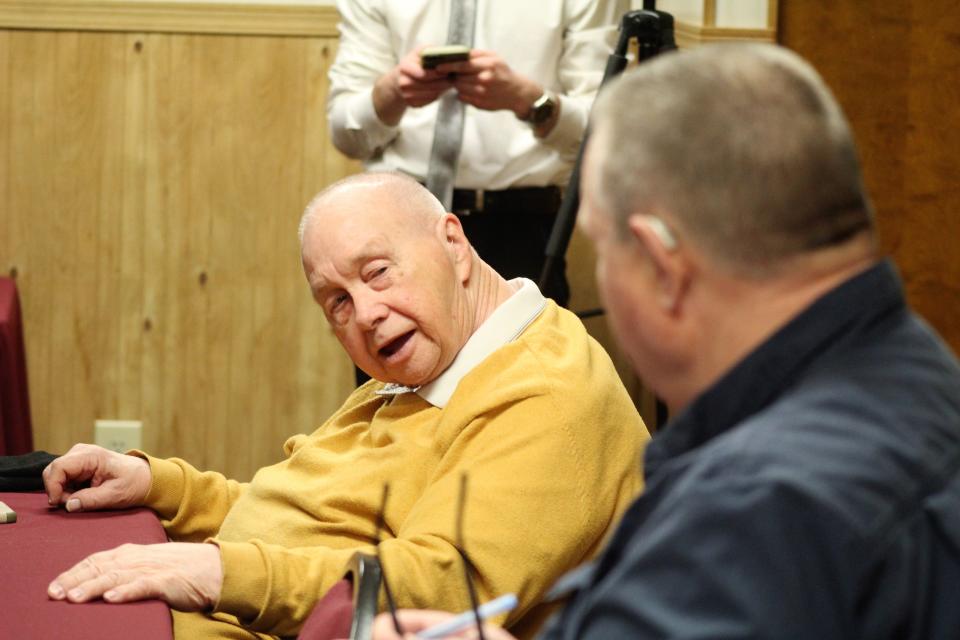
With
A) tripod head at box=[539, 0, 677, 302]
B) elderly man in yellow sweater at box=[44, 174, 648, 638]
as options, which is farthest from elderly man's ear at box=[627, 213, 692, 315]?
tripod head at box=[539, 0, 677, 302]

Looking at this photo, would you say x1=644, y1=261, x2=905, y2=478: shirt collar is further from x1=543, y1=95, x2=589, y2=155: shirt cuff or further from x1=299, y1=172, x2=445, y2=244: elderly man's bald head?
x1=543, y1=95, x2=589, y2=155: shirt cuff

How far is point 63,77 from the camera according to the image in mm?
3857

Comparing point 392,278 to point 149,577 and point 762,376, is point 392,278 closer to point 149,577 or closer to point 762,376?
point 149,577

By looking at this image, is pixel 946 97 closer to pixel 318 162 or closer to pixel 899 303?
pixel 318 162

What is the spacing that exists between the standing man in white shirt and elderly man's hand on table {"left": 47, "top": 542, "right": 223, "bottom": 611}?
170 centimetres

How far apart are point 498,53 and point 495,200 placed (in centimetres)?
32

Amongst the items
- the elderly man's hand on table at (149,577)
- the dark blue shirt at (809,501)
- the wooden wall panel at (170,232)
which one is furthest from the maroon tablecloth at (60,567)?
the wooden wall panel at (170,232)

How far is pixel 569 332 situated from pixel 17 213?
2553 millimetres

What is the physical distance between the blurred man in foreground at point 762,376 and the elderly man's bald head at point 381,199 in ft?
2.81

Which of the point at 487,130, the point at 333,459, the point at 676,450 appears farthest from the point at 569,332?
the point at 487,130

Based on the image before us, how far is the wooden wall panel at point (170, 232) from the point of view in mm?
3865

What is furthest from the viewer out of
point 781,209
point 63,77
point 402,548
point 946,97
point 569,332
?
point 63,77

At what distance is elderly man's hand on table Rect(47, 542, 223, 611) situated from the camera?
1.41 m

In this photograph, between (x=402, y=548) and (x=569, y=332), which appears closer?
(x=402, y=548)
